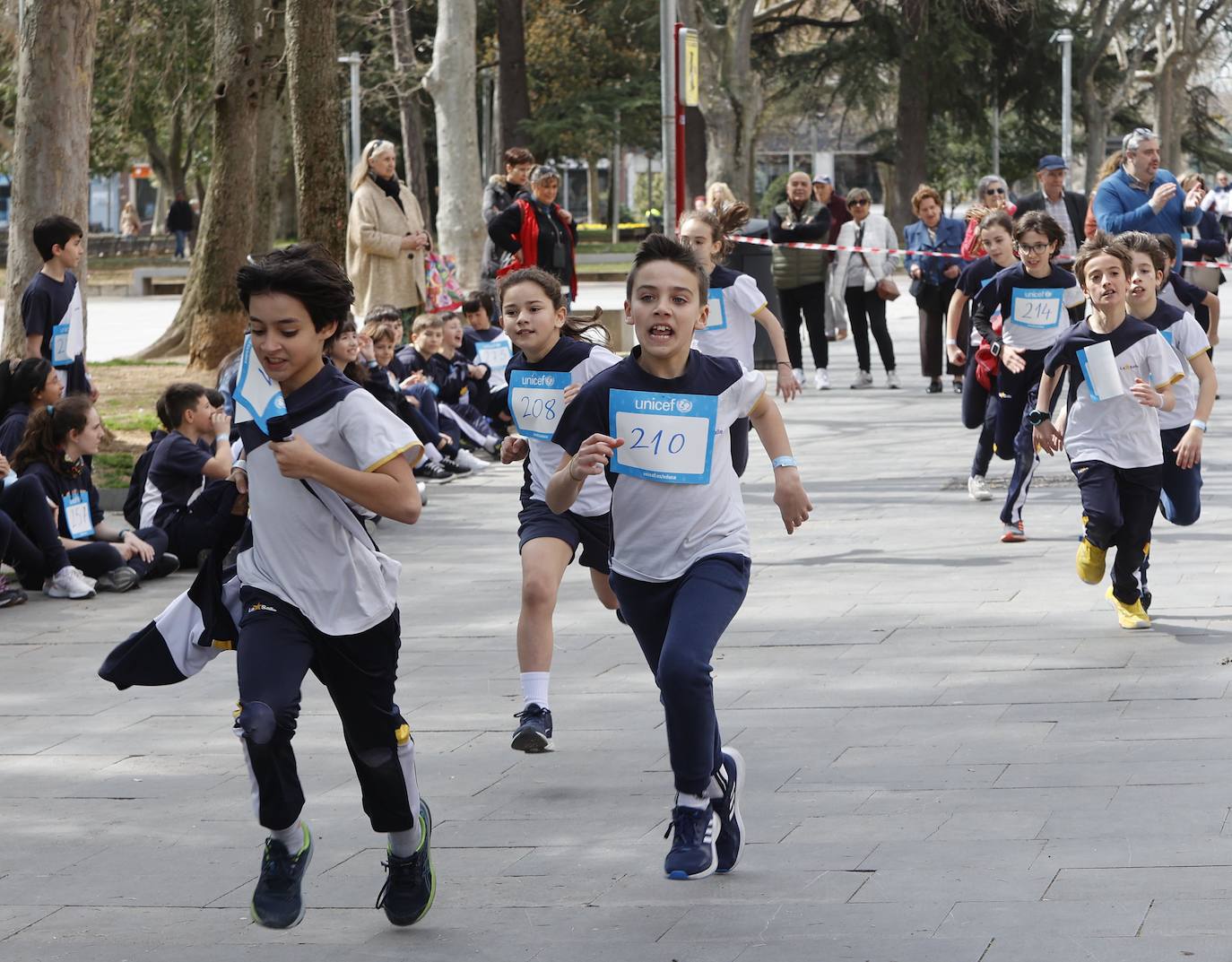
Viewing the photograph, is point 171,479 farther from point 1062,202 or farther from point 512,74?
point 512,74

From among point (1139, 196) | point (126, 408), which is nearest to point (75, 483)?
point (126, 408)

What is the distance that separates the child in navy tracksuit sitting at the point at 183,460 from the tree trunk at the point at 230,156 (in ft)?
28.3

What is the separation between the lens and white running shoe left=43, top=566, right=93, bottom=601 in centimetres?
939

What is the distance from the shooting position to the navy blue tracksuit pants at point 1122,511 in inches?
310

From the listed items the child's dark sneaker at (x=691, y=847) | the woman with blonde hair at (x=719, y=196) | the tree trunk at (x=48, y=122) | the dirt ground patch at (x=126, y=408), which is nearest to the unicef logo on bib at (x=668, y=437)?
the child's dark sneaker at (x=691, y=847)

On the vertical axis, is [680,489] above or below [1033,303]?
below

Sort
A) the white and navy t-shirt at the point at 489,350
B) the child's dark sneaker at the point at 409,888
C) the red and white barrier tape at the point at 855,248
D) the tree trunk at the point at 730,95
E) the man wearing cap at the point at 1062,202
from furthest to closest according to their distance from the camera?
the tree trunk at the point at 730,95
the red and white barrier tape at the point at 855,248
the man wearing cap at the point at 1062,202
the white and navy t-shirt at the point at 489,350
the child's dark sneaker at the point at 409,888

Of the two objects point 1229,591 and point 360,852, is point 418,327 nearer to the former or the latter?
point 1229,591

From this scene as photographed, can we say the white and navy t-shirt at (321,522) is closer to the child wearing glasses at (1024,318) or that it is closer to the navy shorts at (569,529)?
the navy shorts at (569,529)

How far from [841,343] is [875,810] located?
63.5 feet

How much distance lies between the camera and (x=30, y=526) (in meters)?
9.26

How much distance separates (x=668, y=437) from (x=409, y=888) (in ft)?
4.34

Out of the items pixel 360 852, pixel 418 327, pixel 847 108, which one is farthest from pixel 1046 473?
pixel 847 108

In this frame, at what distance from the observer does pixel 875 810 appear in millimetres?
5367
